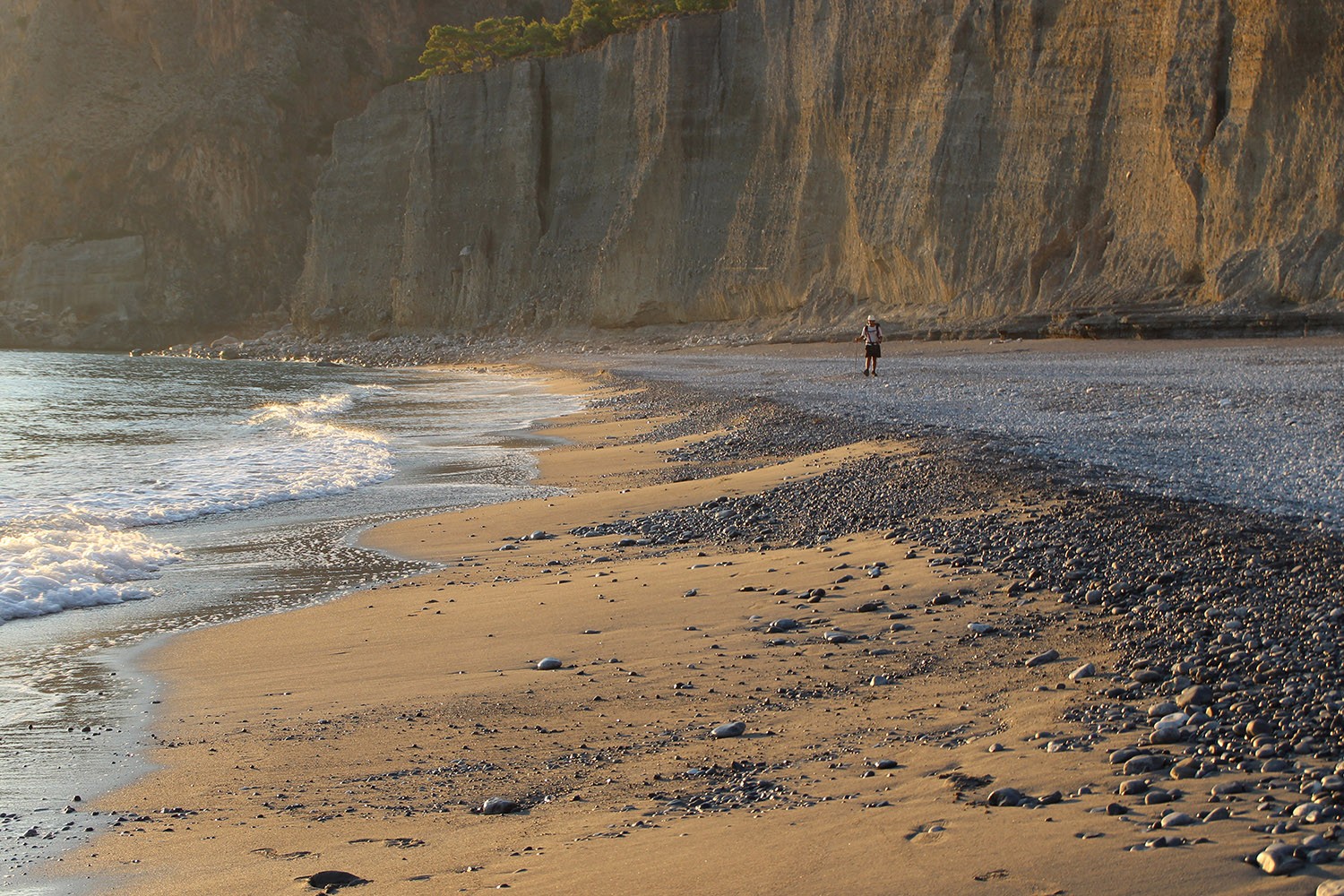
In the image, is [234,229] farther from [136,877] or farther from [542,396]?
[136,877]

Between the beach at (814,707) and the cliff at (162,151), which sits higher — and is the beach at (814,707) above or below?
below

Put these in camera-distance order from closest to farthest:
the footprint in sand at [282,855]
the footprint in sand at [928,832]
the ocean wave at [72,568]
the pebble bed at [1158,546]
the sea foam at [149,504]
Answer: the footprint in sand at [928,832] → the pebble bed at [1158,546] → the footprint in sand at [282,855] → the ocean wave at [72,568] → the sea foam at [149,504]

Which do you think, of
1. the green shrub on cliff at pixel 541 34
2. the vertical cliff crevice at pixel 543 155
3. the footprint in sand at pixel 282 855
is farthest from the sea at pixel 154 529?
the green shrub on cliff at pixel 541 34

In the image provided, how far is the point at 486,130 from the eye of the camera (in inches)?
2154

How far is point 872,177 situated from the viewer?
126 feet

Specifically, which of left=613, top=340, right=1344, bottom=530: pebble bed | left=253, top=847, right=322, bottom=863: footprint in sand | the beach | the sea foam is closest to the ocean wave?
the sea foam

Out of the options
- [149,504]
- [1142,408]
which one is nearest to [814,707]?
[149,504]

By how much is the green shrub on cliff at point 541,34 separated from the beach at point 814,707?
44886mm

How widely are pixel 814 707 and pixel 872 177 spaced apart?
35905 millimetres

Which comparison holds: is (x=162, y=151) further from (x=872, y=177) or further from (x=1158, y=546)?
(x=1158, y=546)

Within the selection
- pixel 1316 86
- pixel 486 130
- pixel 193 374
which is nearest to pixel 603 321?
pixel 486 130

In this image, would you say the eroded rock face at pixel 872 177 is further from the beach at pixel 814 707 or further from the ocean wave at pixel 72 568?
the ocean wave at pixel 72 568

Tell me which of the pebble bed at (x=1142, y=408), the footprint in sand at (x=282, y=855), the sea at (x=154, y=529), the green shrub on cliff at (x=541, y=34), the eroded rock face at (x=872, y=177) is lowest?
the sea at (x=154, y=529)

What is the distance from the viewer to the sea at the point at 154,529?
4602 millimetres
